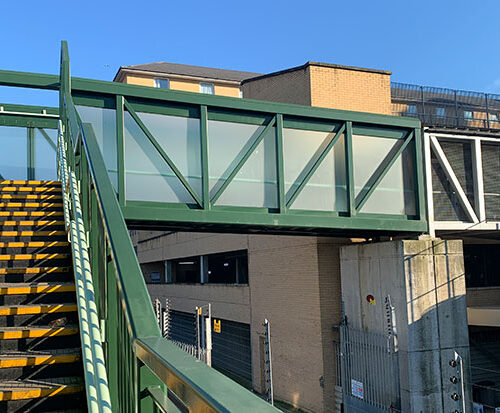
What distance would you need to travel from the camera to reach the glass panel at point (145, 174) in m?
10.9

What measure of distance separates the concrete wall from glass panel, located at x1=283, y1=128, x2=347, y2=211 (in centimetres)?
334

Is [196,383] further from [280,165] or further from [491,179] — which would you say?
[491,179]

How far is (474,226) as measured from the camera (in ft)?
45.5

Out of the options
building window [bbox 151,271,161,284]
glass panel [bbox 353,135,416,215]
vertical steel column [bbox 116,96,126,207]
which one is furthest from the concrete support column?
building window [bbox 151,271,161,284]

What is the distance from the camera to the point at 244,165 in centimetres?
1188

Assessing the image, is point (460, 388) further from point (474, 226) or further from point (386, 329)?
point (474, 226)

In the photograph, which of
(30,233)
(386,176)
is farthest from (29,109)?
(386,176)

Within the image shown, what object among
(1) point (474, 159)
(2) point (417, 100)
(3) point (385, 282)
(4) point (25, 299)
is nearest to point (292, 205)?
(3) point (385, 282)

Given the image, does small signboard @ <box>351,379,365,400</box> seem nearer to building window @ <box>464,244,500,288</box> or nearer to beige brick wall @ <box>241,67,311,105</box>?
building window @ <box>464,244,500,288</box>

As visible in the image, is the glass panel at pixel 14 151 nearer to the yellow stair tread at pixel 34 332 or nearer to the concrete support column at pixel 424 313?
the yellow stair tread at pixel 34 332

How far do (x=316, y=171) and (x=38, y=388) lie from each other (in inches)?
382

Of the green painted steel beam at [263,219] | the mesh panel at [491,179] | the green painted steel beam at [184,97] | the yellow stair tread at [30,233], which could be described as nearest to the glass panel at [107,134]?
the green painted steel beam at [184,97]

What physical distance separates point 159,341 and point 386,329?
11904 mm

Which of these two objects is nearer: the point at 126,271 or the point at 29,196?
the point at 126,271
